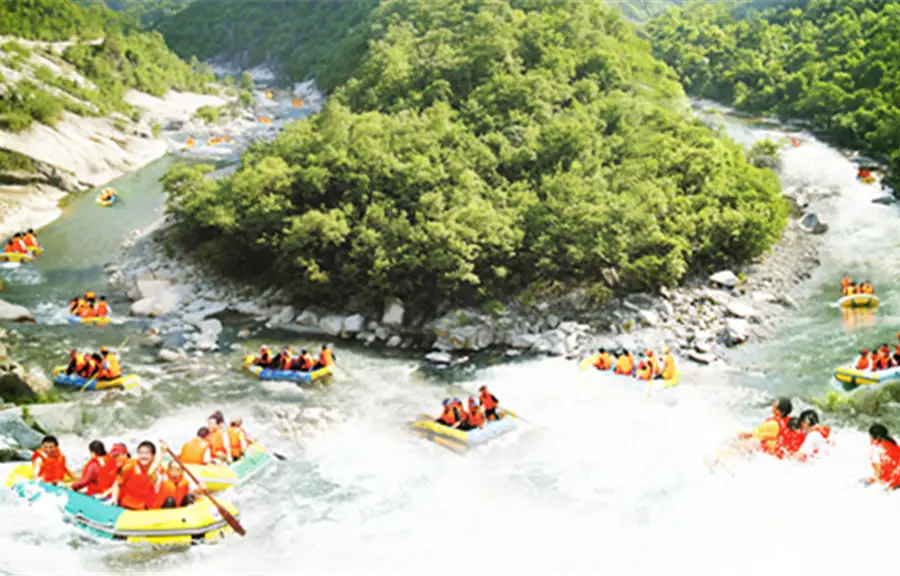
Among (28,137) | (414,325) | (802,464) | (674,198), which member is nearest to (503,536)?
(802,464)

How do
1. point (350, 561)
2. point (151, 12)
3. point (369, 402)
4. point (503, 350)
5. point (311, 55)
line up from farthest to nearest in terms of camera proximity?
1. point (151, 12)
2. point (311, 55)
3. point (503, 350)
4. point (369, 402)
5. point (350, 561)

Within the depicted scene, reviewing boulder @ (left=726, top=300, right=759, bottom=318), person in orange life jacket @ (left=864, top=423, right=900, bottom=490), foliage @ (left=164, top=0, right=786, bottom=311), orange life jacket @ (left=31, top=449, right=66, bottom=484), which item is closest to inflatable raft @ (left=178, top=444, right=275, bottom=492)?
orange life jacket @ (left=31, top=449, right=66, bottom=484)

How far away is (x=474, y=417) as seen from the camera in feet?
63.9

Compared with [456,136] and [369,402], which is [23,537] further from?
[456,136]

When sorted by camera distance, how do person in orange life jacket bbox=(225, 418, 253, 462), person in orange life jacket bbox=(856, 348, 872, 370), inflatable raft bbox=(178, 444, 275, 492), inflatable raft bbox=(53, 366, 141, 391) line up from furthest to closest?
person in orange life jacket bbox=(856, 348, 872, 370)
inflatable raft bbox=(53, 366, 141, 391)
person in orange life jacket bbox=(225, 418, 253, 462)
inflatable raft bbox=(178, 444, 275, 492)

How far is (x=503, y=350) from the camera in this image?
25.4 metres

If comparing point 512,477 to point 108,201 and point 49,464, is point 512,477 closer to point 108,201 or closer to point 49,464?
point 49,464

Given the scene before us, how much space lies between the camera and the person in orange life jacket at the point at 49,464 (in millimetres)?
15703

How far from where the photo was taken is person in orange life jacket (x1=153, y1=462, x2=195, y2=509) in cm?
1511

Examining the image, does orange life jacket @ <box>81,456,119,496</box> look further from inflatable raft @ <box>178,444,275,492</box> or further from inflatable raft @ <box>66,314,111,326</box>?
inflatable raft @ <box>66,314,111,326</box>

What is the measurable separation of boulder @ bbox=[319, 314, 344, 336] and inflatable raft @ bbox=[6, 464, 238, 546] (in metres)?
11.6

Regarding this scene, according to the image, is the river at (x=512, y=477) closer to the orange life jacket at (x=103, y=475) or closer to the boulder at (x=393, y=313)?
the orange life jacket at (x=103, y=475)

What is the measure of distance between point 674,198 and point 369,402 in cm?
1533

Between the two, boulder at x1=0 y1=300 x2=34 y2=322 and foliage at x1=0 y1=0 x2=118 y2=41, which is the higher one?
foliage at x1=0 y1=0 x2=118 y2=41
